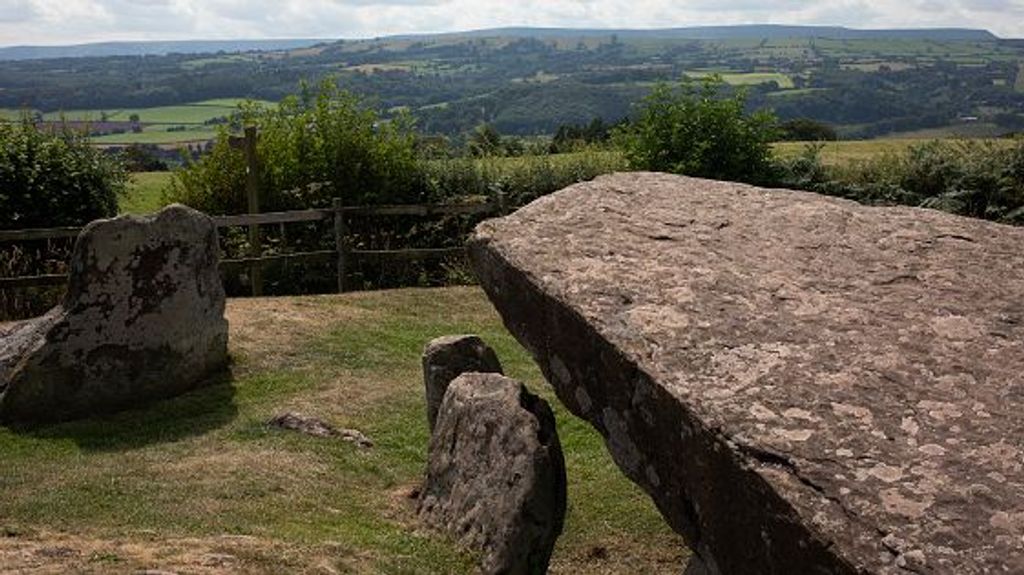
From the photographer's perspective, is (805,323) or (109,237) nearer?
(805,323)

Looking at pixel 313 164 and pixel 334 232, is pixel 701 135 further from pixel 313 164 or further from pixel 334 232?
pixel 313 164

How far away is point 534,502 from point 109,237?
6.68m

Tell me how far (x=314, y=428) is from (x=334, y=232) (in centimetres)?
947

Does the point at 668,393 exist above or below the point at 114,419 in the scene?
above

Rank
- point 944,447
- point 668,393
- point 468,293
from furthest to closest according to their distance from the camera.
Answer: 1. point 468,293
2. point 668,393
3. point 944,447

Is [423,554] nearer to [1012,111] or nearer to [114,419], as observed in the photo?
[114,419]

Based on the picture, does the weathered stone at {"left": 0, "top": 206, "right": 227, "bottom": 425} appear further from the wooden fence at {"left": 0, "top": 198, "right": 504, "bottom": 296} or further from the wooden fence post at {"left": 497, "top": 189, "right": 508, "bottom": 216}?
the wooden fence post at {"left": 497, "top": 189, "right": 508, "bottom": 216}

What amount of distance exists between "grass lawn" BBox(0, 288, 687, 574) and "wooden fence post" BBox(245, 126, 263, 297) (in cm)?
430

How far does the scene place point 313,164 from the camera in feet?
66.9

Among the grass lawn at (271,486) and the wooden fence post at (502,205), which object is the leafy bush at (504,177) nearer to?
the wooden fence post at (502,205)

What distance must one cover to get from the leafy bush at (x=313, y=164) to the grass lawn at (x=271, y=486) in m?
6.61

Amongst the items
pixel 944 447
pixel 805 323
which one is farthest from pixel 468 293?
pixel 944 447

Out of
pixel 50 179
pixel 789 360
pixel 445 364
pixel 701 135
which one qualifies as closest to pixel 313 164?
pixel 50 179

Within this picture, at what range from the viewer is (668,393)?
578 cm
